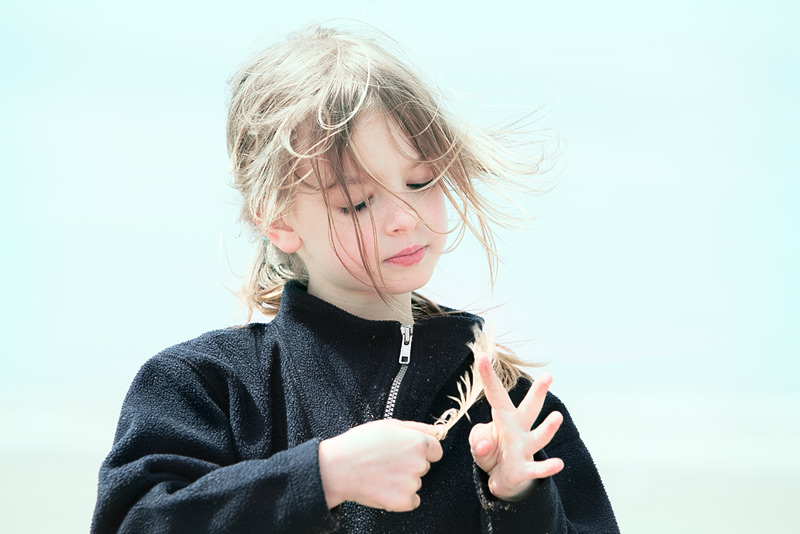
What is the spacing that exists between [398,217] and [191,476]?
359 mm

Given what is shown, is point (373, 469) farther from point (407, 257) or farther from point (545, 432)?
point (407, 257)

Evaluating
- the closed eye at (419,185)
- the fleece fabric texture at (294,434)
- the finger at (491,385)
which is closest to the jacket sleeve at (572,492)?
the fleece fabric texture at (294,434)

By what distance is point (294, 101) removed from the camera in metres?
1.16

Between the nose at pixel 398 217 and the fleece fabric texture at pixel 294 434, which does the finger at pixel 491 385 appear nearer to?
the fleece fabric texture at pixel 294 434

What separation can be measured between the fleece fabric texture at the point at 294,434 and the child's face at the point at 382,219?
0.19ft

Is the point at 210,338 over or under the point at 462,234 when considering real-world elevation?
under

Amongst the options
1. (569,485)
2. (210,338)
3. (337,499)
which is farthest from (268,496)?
(569,485)

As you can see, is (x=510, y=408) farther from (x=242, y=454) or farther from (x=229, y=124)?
(x=229, y=124)

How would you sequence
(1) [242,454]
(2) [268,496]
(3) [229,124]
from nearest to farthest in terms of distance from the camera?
(2) [268,496] → (1) [242,454] → (3) [229,124]

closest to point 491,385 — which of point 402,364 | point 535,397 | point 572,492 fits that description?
point 535,397

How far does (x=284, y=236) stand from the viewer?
1.21m

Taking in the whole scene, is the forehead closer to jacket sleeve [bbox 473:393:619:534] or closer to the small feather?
the small feather

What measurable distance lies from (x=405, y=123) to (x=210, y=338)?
1.15ft

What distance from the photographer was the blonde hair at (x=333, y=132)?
112 centimetres
